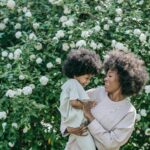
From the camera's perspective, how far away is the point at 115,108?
166 inches

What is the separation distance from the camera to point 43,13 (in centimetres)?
601

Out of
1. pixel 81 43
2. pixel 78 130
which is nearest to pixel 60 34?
pixel 81 43

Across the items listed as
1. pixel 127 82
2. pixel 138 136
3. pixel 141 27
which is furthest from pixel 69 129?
pixel 141 27

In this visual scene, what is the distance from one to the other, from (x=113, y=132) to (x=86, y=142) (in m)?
0.19

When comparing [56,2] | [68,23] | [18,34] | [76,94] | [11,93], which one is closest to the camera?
[76,94]

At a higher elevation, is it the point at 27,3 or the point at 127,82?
the point at 127,82

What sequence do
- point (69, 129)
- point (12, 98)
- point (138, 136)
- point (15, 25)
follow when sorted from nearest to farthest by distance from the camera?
point (69, 129), point (12, 98), point (138, 136), point (15, 25)

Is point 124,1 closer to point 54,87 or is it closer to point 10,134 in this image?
point 54,87

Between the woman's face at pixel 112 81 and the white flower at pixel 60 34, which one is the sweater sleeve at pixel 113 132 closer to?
the woman's face at pixel 112 81

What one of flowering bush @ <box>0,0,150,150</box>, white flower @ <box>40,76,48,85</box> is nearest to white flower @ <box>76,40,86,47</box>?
flowering bush @ <box>0,0,150,150</box>

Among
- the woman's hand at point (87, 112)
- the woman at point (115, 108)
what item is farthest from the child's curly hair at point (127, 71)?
the woman's hand at point (87, 112)

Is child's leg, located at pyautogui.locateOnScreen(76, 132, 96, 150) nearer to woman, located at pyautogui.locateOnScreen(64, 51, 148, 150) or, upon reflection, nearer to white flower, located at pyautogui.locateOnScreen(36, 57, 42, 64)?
woman, located at pyautogui.locateOnScreen(64, 51, 148, 150)

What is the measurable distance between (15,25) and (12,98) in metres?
1.17

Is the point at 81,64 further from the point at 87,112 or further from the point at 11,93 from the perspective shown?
the point at 11,93
